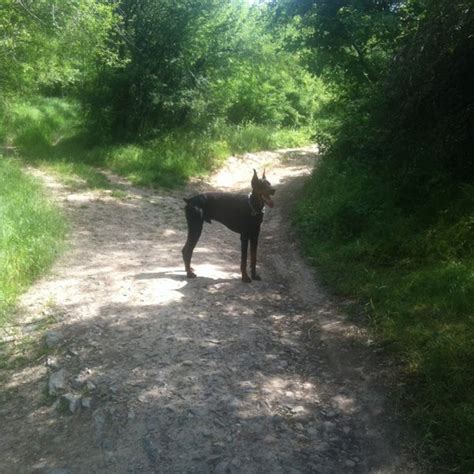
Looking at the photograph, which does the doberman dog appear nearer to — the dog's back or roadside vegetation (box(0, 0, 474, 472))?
the dog's back

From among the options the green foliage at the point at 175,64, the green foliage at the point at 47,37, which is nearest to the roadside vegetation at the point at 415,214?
the green foliage at the point at 175,64

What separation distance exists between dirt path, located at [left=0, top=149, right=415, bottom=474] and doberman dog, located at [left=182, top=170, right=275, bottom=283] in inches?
18.6

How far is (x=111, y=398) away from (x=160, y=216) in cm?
681

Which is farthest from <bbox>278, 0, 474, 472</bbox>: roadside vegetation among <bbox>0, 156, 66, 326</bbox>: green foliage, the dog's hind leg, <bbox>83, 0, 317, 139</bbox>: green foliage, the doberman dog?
<bbox>83, 0, 317, 139</bbox>: green foliage

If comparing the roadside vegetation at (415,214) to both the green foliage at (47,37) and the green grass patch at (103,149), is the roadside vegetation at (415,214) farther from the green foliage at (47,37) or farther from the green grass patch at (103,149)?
the green foliage at (47,37)

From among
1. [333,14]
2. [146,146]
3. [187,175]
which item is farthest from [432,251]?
[146,146]

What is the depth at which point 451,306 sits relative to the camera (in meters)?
4.46

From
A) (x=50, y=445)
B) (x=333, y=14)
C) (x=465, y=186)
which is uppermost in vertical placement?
(x=333, y=14)

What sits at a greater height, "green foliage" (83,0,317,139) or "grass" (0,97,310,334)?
"green foliage" (83,0,317,139)

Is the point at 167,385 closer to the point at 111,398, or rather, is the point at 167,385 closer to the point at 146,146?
the point at 111,398

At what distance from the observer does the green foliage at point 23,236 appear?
5.67 meters

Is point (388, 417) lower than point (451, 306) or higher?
lower

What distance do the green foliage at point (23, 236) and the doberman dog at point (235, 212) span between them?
2.13 metres

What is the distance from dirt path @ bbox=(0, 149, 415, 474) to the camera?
3047mm
